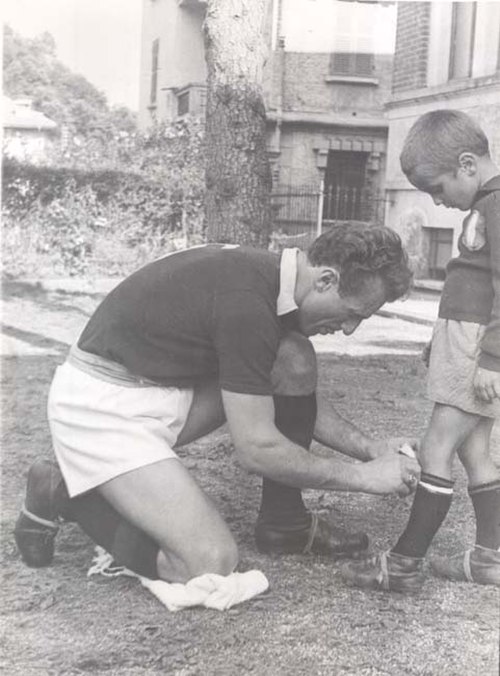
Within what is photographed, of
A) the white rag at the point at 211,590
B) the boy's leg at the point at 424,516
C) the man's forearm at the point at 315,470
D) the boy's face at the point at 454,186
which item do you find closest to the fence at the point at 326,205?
the boy's face at the point at 454,186

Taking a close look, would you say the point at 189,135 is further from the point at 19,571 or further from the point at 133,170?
the point at 19,571

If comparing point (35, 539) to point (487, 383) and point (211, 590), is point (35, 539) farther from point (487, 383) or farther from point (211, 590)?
point (487, 383)

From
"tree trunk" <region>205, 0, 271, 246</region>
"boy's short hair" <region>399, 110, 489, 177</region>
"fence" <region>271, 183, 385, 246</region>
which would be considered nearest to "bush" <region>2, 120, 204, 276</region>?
"fence" <region>271, 183, 385, 246</region>

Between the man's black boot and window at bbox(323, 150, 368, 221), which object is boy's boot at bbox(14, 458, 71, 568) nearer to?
the man's black boot

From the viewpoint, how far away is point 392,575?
1.67 metres

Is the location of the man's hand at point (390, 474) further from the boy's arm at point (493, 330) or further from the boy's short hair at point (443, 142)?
the boy's short hair at point (443, 142)

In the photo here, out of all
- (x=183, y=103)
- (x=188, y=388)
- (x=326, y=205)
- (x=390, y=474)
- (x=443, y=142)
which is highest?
(x=183, y=103)

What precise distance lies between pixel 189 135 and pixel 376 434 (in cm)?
193

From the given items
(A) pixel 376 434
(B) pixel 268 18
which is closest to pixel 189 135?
(B) pixel 268 18

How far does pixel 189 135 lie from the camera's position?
3.98 meters

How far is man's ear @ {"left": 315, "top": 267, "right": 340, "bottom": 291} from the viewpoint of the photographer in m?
1.59

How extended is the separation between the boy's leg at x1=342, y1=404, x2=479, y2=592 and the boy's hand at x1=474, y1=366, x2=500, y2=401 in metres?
0.09

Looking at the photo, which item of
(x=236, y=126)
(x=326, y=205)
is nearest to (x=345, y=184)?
(x=326, y=205)

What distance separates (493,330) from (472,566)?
0.48 m
